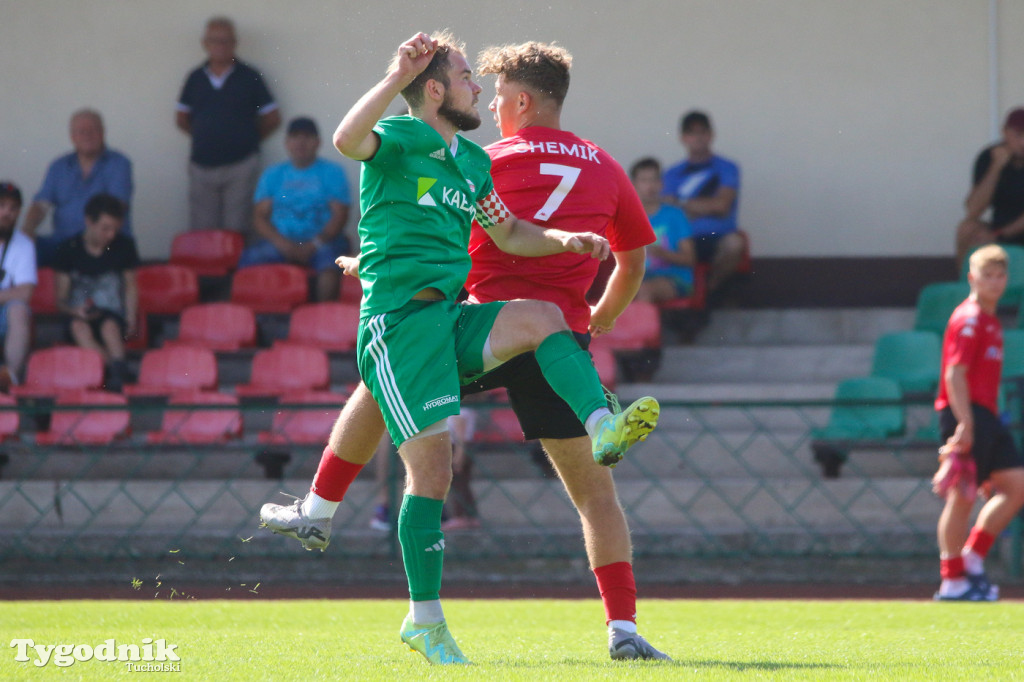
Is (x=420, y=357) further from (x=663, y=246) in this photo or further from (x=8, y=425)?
(x=663, y=246)

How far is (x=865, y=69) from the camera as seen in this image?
11.3 m

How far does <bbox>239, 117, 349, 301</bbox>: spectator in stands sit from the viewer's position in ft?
33.9

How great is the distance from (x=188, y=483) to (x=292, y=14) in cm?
441

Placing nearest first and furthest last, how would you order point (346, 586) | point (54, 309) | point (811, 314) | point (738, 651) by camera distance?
1. point (738, 651)
2. point (346, 586)
3. point (54, 309)
4. point (811, 314)

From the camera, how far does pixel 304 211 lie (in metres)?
10.4

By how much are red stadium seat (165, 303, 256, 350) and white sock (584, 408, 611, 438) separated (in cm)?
668

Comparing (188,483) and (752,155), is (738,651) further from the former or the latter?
(752,155)

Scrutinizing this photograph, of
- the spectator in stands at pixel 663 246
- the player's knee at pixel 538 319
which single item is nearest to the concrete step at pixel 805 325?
the spectator in stands at pixel 663 246

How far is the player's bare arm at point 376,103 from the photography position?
377 cm

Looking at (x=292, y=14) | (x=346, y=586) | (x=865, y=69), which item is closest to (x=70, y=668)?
(x=346, y=586)

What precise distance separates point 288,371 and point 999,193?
5.83 m

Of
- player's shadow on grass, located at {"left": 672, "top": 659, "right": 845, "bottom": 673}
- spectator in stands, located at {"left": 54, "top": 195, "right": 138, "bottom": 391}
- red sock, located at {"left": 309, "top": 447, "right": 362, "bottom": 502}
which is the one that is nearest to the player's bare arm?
red sock, located at {"left": 309, "top": 447, "right": 362, "bottom": 502}

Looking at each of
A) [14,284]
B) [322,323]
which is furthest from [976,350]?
[14,284]

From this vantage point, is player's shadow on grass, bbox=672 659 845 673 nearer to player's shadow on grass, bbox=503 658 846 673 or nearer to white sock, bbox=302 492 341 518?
player's shadow on grass, bbox=503 658 846 673
